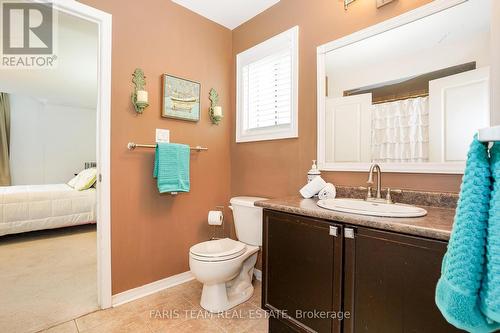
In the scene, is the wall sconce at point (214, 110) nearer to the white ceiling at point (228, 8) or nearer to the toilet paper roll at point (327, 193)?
the white ceiling at point (228, 8)

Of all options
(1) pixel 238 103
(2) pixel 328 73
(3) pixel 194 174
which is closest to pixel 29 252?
(3) pixel 194 174

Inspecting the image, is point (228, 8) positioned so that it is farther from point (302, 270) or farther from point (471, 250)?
point (471, 250)

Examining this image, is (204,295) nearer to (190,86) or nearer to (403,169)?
(403,169)

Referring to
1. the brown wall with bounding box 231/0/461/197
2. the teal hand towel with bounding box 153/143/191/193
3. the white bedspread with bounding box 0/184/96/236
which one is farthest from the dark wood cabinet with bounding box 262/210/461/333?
the white bedspread with bounding box 0/184/96/236

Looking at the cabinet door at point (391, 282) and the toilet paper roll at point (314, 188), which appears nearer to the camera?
the cabinet door at point (391, 282)

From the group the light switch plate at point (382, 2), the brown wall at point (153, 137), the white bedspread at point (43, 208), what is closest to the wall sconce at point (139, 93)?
the brown wall at point (153, 137)

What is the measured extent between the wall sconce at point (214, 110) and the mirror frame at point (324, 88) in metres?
0.97

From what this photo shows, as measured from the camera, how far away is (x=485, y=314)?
439 mm

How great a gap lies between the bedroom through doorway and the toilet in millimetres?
820

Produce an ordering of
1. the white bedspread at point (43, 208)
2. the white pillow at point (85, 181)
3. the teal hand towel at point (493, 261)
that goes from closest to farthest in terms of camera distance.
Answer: the teal hand towel at point (493, 261) → the white bedspread at point (43, 208) → the white pillow at point (85, 181)

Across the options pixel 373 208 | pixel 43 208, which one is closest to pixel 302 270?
pixel 373 208

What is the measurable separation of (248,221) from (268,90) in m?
1.17

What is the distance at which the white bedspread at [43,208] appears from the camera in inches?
120

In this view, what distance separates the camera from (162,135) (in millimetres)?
2031
